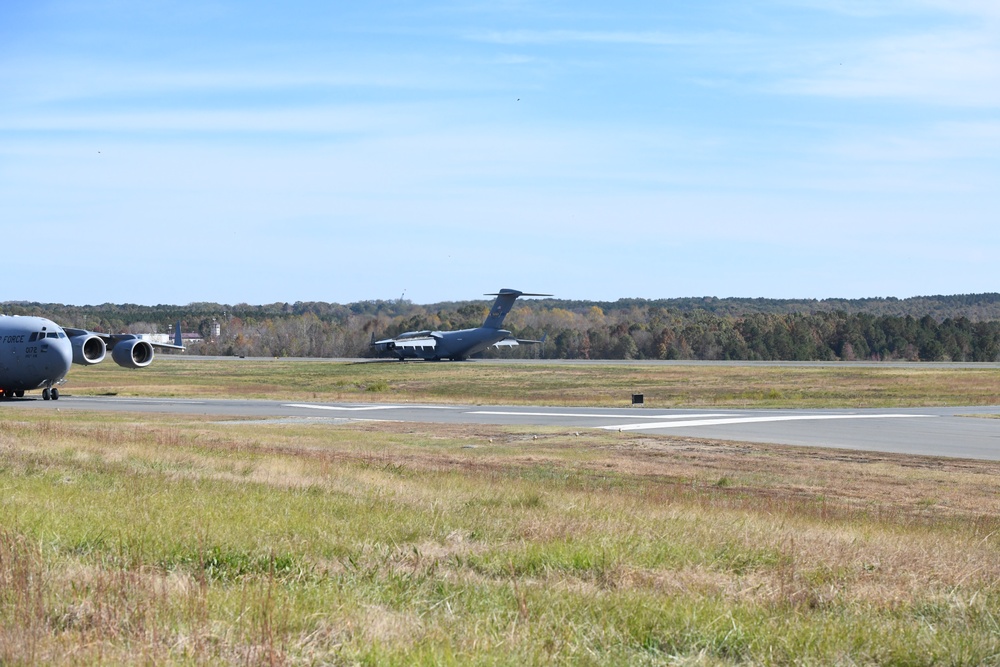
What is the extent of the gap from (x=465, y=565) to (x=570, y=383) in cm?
6629

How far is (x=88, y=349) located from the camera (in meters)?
49.4

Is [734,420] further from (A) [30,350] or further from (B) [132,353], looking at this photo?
(B) [132,353]

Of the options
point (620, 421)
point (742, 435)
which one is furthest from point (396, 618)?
point (620, 421)

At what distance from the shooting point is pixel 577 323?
639 feet

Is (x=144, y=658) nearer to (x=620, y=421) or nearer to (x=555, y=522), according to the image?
(x=555, y=522)

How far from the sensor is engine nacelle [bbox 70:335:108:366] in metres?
48.8

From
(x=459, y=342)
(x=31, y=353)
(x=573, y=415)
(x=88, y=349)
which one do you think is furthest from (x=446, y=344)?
(x=31, y=353)

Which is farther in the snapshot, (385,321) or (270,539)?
(385,321)

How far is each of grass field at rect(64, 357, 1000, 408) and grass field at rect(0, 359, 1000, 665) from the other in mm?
35962

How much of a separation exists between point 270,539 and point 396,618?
312 centimetres

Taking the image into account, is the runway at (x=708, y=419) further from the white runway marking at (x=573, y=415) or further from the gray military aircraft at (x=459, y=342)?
the gray military aircraft at (x=459, y=342)

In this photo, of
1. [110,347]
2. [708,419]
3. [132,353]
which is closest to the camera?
[708,419]

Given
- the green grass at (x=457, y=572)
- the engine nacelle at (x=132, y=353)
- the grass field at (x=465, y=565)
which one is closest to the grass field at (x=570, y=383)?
the engine nacelle at (x=132, y=353)

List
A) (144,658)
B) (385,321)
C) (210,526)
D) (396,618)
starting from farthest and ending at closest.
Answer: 1. (385,321)
2. (210,526)
3. (396,618)
4. (144,658)
